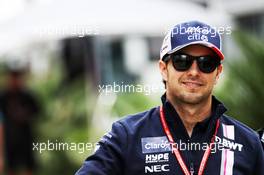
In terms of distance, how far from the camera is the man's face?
3.87m

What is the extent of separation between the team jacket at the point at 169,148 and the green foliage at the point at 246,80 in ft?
8.76

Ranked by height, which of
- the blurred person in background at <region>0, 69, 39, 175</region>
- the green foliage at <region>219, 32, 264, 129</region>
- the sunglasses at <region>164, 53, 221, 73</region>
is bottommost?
Result: the blurred person in background at <region>0, 69, 39, 175</region>

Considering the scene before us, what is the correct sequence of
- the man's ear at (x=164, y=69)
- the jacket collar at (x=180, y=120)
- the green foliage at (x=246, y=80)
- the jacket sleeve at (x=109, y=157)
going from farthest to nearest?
the green foliage at (x=246, y=80), the man's ear at (x=164, y=69), the jacket collar at (x=180, y=120), the jacket sleeve at (x=109, y=157)

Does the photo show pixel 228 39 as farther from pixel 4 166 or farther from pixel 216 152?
pixel 216 152

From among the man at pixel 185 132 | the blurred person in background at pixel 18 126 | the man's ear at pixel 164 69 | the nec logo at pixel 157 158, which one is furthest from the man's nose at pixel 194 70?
→ the blurred person in background at pixel 18 126

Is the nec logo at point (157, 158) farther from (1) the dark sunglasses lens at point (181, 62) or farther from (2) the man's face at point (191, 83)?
(1) the dark sunglasses lens at point (181, 62)

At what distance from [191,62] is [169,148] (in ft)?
1.27

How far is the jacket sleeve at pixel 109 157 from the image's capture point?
3.68 metres

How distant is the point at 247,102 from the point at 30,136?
6.51 ft

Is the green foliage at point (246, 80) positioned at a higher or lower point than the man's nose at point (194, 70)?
lower

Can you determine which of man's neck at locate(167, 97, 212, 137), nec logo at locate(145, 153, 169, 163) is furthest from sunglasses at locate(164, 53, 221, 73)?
nec logo at locate(145, 153, 169, 163)

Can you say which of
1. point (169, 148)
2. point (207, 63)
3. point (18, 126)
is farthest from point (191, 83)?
point (18, 126)

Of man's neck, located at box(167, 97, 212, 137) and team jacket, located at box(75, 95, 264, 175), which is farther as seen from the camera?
man's neck, located at box(167, 97, 212, 137)

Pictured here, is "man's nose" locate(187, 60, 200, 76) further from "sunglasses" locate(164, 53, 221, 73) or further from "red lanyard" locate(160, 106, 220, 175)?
"red lanyard" locate(160, 106, 220, 175)
